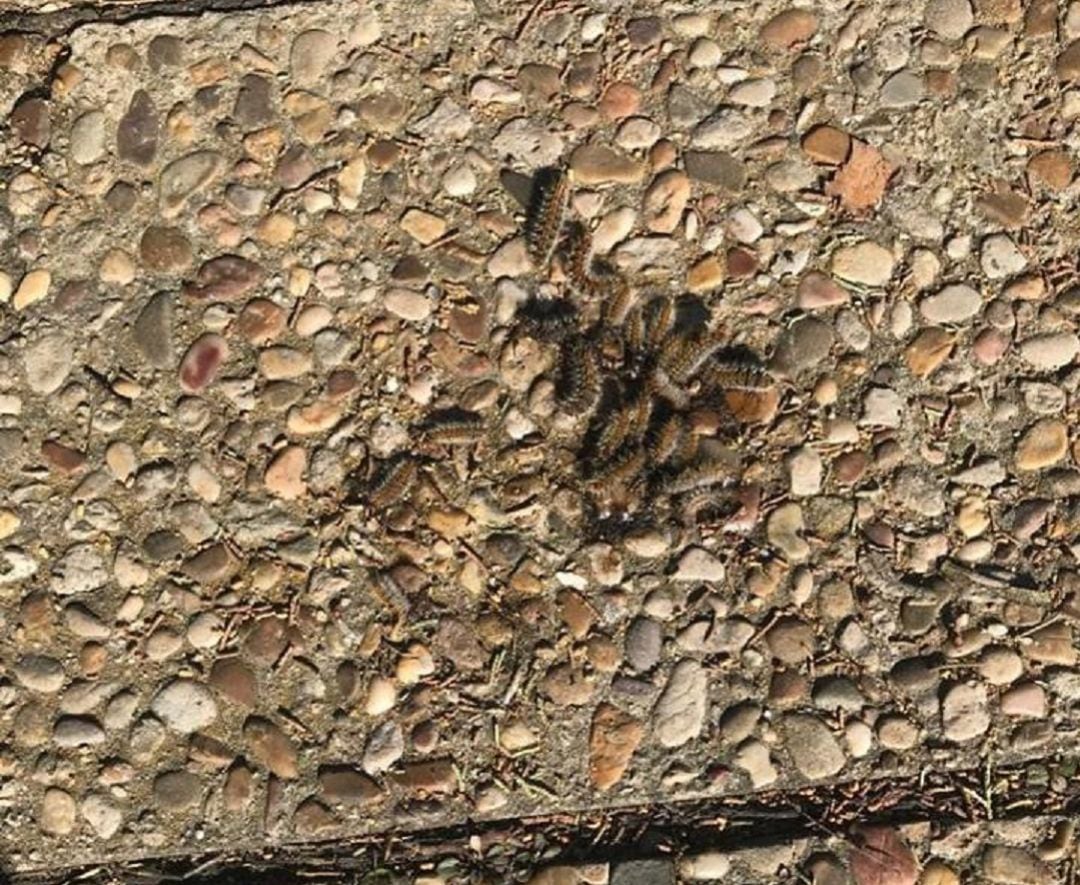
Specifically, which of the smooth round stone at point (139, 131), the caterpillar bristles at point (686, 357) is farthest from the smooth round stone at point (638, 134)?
the smooth round stone at point (139, 131)

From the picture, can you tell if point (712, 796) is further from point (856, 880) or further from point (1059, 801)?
point (1059, 801)

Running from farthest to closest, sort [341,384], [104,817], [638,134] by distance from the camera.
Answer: [638,134] < [341,384] < [104,817]

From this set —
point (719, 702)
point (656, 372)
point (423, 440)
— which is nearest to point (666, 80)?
point (656, 372)

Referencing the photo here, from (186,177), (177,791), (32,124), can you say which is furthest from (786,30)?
(177,791)

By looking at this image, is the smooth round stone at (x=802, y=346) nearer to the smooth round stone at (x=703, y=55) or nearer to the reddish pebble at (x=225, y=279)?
the smooth round stone at (x=703, y=55)

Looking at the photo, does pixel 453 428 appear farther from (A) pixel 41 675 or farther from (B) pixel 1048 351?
(B) pixel 1048 351
